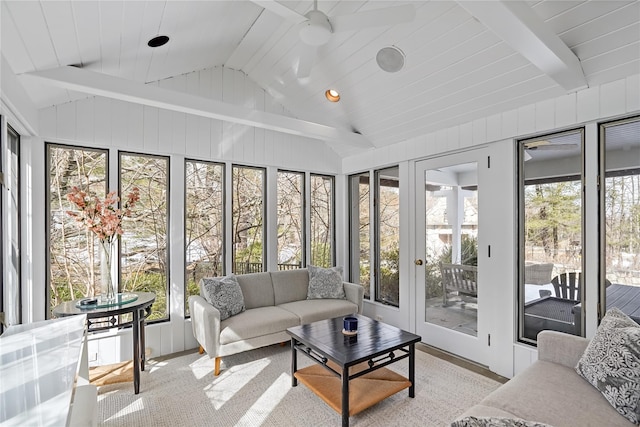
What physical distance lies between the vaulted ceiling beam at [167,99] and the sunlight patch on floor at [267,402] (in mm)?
2469

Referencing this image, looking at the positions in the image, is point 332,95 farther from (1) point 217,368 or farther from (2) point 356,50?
(1) point 217,368

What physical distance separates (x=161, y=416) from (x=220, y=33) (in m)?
3.19

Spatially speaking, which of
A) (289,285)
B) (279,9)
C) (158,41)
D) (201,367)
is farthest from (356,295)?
(158,41)

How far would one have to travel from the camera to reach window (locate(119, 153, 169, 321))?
3.46 meters

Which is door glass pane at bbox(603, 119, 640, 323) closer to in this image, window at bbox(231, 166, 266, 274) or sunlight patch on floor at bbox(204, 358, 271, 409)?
sunlight patch on floor at bbox(204, 358, 271, 409)

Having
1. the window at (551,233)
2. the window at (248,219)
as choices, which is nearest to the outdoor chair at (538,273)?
the window at (551,233)

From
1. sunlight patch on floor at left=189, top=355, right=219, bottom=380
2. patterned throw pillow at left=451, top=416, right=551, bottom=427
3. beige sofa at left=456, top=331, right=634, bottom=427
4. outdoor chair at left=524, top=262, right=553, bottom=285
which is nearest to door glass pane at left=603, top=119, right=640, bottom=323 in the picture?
outdoor chair at left=524, top=262, right=553, bottom=285

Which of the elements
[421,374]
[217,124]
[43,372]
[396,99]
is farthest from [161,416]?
[396,99]

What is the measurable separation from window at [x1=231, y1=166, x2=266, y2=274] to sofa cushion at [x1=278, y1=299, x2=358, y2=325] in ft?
2.51

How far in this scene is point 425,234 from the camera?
3.84 m

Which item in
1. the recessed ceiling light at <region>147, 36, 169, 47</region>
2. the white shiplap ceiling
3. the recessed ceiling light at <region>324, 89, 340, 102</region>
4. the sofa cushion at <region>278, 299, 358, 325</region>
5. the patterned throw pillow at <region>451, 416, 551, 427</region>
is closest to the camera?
the patterned throw pillow at <region>451, 416, 551, 427</region>

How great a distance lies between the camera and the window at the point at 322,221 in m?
4.84

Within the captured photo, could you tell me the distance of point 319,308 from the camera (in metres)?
3.68

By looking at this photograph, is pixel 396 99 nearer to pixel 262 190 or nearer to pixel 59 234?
pixel 262 190
